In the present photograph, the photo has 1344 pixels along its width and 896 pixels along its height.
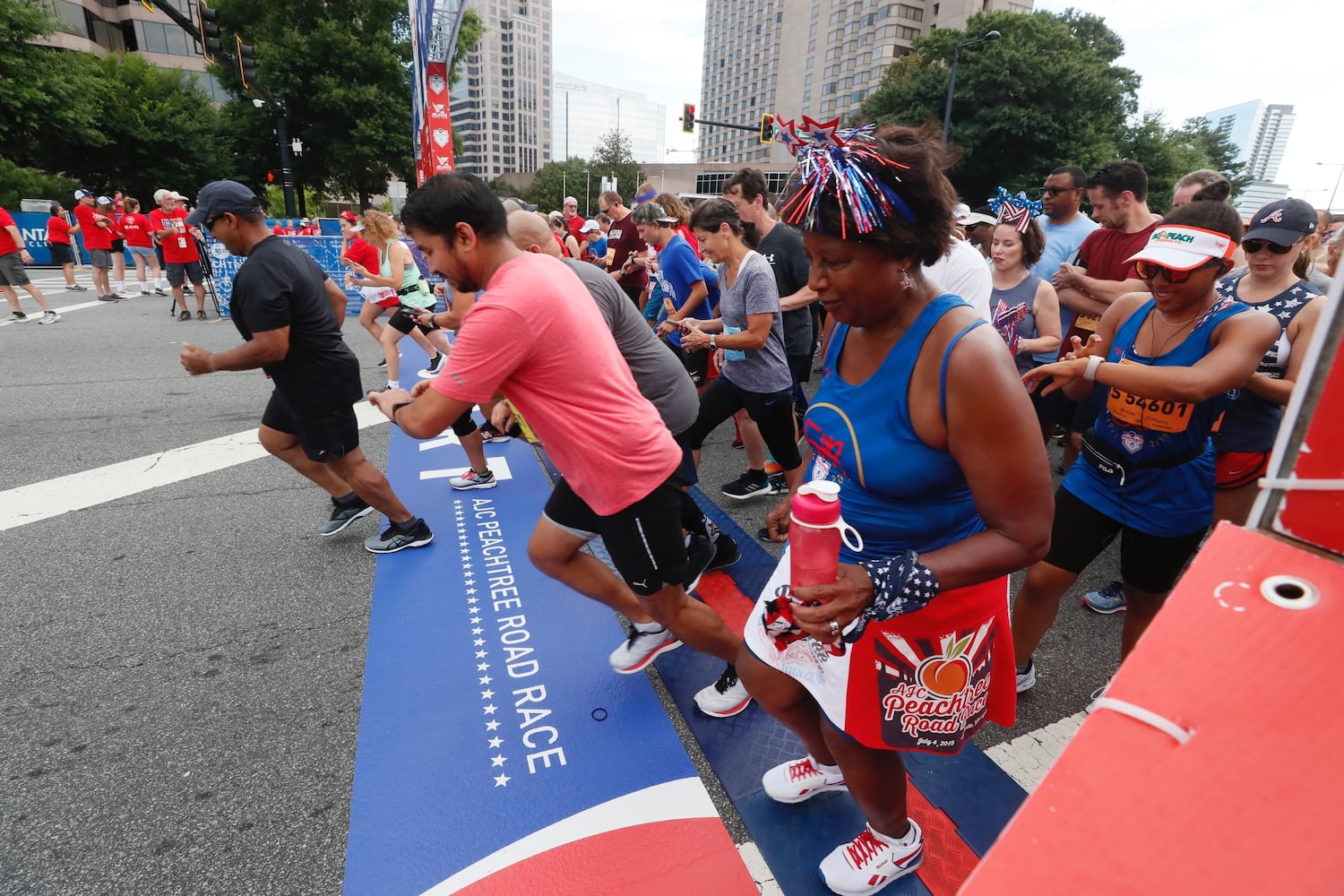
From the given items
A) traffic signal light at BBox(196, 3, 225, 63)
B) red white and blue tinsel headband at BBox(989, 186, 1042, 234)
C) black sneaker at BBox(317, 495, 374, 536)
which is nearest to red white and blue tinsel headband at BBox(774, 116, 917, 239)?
red white and blue tinsel headband at BBox(989, 186, 1042, 234)

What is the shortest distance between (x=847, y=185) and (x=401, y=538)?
3.49 meters

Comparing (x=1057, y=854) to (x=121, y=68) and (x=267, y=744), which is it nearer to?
(x=267, y=744)

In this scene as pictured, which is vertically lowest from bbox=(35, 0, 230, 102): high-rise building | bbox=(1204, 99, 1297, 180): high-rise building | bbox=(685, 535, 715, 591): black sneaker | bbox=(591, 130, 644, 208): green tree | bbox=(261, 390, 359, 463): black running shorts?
bbox=(685, 535, 715, 591): black sneaker

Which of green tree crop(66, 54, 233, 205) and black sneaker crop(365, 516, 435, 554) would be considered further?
green tree crop(66, 54, 233, 205)

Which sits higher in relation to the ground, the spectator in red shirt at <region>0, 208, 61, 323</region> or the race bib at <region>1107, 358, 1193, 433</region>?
the race bib at <region>1107, 358, 1193, 433</region>

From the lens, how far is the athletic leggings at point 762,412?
4039 mm

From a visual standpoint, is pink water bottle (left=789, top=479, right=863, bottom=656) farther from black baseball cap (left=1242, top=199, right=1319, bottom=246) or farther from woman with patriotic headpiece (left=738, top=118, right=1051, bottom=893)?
black baseball cap (left=1242, top=199, right=1319, bottom=246)

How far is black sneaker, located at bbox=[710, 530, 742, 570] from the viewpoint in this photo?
3822mm

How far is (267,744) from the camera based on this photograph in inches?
98.3

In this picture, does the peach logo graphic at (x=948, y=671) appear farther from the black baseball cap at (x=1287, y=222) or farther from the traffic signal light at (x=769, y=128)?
the black baseball cap at (x=1287, y=222)

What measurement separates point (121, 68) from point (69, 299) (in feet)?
81.4

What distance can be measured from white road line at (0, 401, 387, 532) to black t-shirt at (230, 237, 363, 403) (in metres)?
0.29

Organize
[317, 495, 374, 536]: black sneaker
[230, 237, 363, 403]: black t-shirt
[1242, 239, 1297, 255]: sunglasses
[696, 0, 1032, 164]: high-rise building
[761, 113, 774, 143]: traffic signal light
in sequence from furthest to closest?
1. [696, 0, 1032, 164]: high-rise building
2. [317, 495, 374, 536]: black sneaker
3. [230, 237, 363, 403]: black t-shirt
4. [1242, 239, 1297, 255]: sunglasses
5. [761, 113, 774, 143]: traffic signal light

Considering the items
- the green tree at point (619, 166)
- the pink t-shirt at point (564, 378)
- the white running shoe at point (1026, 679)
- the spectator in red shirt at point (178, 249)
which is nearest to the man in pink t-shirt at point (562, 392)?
the pink t-shirt at point (564, 378)
